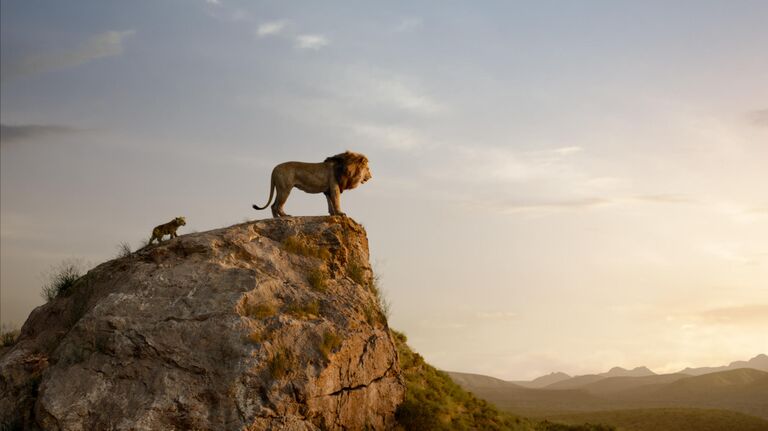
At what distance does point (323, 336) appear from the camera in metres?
15.5

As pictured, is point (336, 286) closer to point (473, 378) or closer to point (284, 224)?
point (284, 224)

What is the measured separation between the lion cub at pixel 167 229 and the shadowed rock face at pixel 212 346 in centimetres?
67

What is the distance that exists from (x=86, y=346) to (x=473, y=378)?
562 ft

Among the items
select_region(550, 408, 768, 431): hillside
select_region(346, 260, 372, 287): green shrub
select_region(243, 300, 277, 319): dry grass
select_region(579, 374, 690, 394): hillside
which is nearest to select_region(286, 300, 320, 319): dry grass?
select_region(243, 300, 277, 319): dry grass

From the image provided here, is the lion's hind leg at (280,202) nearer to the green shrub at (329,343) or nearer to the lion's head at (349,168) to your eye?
the lion's head at (349,168)

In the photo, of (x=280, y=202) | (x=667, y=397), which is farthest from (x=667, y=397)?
(x=280, y=202)

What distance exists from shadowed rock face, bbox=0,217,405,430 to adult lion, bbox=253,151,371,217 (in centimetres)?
111

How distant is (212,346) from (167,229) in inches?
187

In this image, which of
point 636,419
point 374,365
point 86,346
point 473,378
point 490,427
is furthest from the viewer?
point 473,378

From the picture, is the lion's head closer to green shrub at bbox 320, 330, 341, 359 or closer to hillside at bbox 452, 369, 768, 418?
green shrub at bbox 320, 330, 341, 359

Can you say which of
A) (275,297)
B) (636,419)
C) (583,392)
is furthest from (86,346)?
(583,392)

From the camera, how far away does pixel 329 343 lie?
50.6ft

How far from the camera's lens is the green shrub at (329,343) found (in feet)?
50.0

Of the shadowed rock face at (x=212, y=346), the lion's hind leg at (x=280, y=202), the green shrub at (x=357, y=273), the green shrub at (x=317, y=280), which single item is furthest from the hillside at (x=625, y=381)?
the shadowed rock face at (x=212, y=346)
